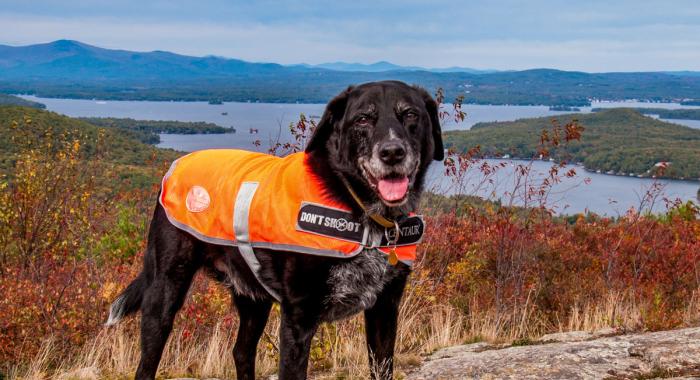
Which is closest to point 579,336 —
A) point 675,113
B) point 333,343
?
point 333,343

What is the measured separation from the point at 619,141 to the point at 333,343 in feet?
284

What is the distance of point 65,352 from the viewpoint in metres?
5.53

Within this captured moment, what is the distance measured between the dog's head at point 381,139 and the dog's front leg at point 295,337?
63cm

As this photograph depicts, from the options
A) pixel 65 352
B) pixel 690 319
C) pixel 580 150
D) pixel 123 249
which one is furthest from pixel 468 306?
pixel 580 150

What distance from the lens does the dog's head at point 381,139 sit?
293cm

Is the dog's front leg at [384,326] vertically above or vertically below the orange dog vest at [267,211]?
below

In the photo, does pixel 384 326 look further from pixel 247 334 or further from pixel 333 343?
pixel 333 343

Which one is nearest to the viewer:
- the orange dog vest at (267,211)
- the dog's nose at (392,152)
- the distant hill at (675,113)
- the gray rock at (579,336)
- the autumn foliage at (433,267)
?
the dog's nose at (392,152)

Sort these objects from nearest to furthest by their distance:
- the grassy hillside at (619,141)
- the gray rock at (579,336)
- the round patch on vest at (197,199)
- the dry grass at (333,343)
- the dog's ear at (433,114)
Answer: the dog's ear at (433,114), the round patch on vest at (197,199), the dry grass at (333,343), the gray rock at (579,336), the grassy hillside at (619,141)

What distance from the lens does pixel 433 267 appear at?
7828mm

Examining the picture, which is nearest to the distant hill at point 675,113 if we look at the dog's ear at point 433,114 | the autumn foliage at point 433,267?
the autumn foliage at point 433,267

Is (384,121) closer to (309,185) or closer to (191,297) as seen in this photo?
(309,185)

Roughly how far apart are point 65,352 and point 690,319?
18.3ft

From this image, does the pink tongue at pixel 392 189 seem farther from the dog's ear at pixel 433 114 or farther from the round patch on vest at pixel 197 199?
the round patch on vest at pixel 197 199
